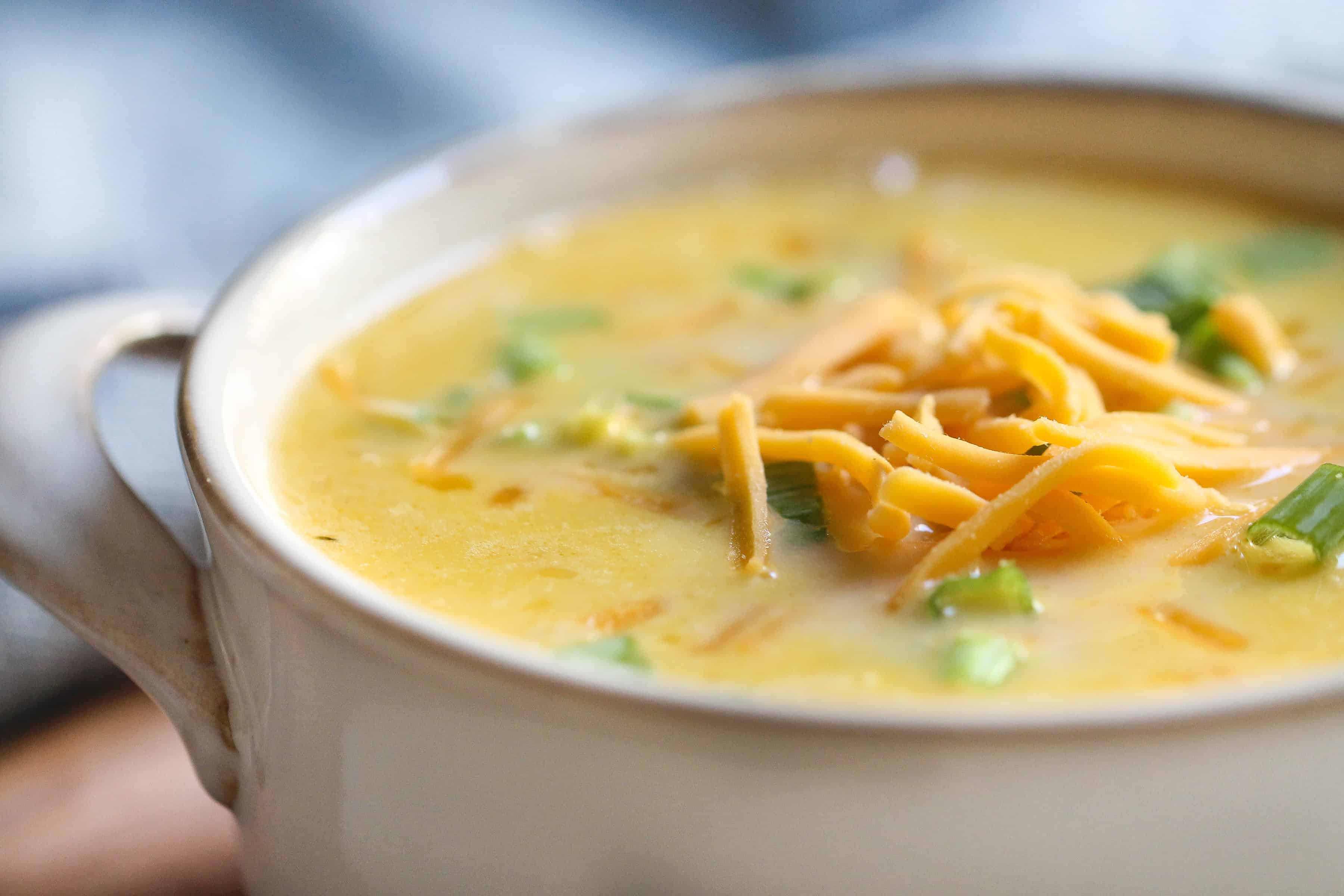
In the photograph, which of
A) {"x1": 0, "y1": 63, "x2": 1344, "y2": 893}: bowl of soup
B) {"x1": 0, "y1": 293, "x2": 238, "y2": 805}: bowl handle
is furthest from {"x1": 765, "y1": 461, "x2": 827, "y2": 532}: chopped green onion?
{"x1": 0, "y1": 293, "x2": 238, "y2": 805}: bowl handle

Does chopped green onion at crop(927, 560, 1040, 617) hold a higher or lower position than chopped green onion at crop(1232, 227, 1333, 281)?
lower

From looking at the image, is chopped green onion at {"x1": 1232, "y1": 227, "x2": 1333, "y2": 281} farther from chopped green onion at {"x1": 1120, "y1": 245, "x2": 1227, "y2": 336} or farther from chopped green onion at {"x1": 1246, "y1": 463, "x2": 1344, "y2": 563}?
chopped green onion at {"x1": 1246, "y1": 463, "x2": 1344, "y2": 563}

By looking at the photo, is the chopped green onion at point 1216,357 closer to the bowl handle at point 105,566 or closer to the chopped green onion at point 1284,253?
the chopped green onion at point 1284,253

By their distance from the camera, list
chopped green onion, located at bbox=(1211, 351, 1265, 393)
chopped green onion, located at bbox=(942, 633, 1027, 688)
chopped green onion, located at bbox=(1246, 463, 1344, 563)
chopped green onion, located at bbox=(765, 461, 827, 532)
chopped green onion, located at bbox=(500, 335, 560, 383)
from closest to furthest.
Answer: chopped green onion, located at bbox=(942, 633, 1027, 688)
chopped green onion, located at bbox=(1246, 463, 1344, 563)
chopped green onion, located at bbox=(765, 461, 827, 532)
chopped green onion, located at bbox=(1211, 351, 1265, 393)
chopped green onion, located at bbox=(500, 335, 560, 383)

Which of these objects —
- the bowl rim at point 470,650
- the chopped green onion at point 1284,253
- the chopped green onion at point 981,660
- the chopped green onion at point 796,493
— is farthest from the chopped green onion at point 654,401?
the chopped green onion at point 1284,253

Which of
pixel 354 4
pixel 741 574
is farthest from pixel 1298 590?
pixel 354 4

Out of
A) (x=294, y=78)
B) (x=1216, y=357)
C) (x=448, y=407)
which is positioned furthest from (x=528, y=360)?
(x=294, y=78)

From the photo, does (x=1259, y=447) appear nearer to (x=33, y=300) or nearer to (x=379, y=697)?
(x=379, y=697)
